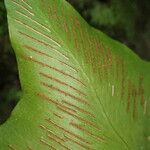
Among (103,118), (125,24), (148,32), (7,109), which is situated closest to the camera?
(103,118)

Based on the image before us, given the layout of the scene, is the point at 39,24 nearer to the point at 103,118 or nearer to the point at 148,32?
the point at 103,118

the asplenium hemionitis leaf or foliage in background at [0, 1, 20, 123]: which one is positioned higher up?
the asplenium hemionitis leaf

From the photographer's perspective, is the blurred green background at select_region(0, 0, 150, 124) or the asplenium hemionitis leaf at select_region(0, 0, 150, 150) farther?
the blurred green background at select_region(0, 0, 150, 124)

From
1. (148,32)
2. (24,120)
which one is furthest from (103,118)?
(148,32)

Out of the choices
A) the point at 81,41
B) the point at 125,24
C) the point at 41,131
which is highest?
the point at 81,41

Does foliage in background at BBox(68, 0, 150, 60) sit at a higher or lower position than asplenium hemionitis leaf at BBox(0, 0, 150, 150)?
lower

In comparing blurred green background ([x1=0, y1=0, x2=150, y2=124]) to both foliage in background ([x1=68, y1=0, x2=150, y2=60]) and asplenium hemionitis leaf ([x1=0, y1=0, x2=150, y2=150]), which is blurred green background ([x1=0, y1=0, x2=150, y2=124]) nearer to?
foliage in background ([x1=68, y1=0, x2=150, y2=60])

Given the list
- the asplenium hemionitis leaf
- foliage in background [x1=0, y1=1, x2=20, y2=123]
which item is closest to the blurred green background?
foliage in background [x1=0, y1=1, x2=20, y2=123]

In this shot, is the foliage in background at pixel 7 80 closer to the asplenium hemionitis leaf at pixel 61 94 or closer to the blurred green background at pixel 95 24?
the blurred green background at pixel 95 24

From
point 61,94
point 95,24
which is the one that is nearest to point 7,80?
point 95,24
